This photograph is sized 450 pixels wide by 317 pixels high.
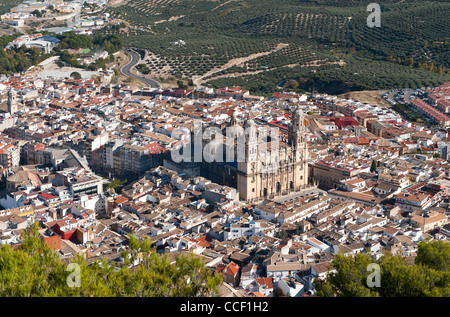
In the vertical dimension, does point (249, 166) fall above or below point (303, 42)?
above

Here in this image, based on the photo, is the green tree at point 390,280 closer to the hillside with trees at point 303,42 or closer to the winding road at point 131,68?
the hillside with trees at point 303,42

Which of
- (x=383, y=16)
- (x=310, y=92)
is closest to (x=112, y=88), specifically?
(x=310, y=92)

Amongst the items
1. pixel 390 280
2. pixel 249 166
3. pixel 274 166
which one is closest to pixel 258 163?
pixel 249 166

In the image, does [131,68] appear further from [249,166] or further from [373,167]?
[249,166]

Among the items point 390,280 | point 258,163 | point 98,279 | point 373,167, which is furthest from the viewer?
point 373,167

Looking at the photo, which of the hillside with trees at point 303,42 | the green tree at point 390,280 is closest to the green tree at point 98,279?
the green tree at point 390,280

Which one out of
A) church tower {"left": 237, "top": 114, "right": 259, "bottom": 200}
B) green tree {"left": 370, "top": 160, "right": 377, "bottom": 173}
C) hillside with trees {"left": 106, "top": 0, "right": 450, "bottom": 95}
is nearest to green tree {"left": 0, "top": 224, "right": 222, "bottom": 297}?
church tower {"left": 237, "top": 114, "right": 259, "bottom": 200}
